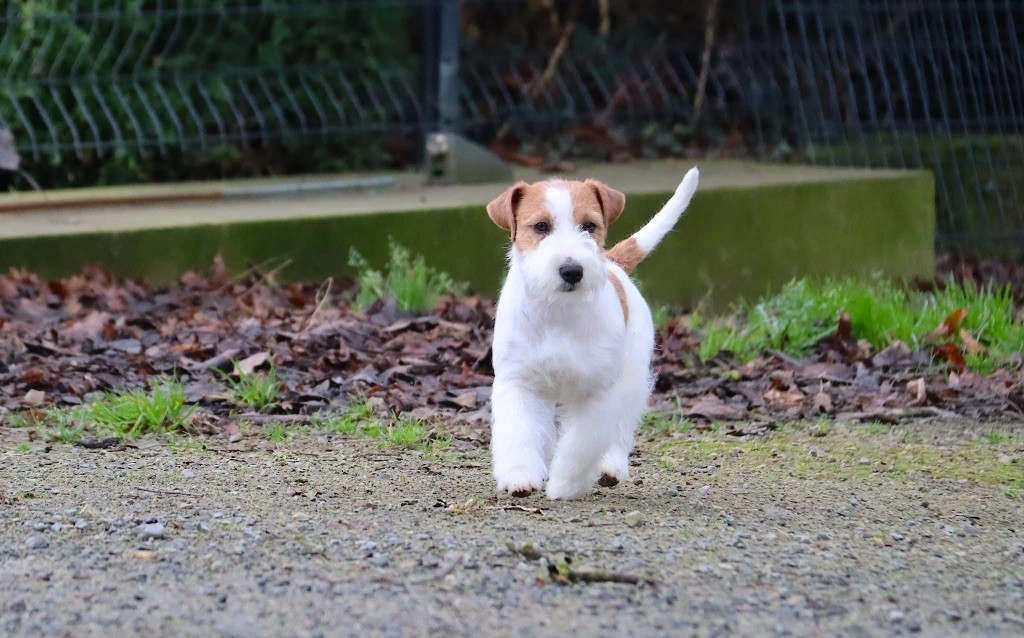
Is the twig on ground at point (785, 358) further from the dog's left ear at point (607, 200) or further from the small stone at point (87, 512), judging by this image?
the small stone at point (87, 512)

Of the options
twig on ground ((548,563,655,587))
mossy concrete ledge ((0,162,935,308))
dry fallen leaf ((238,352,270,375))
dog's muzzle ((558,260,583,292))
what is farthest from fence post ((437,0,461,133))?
twig on ground ((548,563,655,587))

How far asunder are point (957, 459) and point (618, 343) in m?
1.30

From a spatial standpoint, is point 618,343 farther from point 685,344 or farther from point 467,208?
point 467,208

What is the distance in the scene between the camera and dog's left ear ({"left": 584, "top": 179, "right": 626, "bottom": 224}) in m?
4.04

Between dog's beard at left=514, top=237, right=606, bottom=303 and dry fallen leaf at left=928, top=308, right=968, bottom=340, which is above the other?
dog's beard at left=514, top=237, right=606, bottom=303

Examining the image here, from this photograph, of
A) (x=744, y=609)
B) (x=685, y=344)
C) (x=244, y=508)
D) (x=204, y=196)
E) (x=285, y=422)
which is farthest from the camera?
(x=204, y=196)

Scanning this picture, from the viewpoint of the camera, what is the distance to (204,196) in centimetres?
758

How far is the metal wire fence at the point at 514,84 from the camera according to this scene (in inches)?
307

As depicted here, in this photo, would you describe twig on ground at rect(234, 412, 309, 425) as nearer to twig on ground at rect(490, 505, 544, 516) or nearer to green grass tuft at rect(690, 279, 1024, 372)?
twig on ground at rect(490, 505, 544, 516)

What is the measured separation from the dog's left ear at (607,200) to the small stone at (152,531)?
4.84ft

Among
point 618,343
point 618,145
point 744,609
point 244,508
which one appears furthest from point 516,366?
point 618,145

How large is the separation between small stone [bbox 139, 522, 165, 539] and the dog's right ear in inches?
49.3

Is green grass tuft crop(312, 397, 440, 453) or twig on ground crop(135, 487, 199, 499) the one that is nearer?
twig on ground crop(135, 487, 199, 499)

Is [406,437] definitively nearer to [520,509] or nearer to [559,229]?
[520,509]
